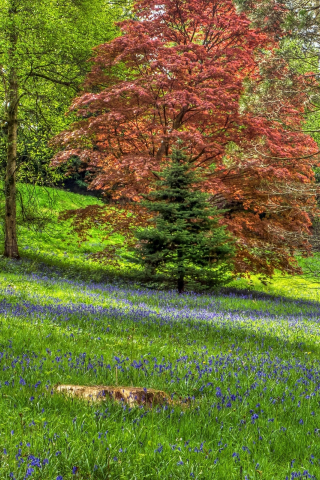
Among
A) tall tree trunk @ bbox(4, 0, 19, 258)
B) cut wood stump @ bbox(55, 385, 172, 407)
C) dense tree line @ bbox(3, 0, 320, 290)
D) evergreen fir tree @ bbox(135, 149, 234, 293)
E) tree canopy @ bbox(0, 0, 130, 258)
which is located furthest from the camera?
tall tree trunk @ bbox(4, 0, 19, 258)

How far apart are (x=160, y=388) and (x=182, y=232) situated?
840cm

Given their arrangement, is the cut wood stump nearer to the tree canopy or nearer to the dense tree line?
the dense tree line

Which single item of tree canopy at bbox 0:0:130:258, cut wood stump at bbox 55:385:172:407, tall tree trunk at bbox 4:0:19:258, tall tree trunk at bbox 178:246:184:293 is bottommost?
tall tree trunk at bbox 178:246:184:293

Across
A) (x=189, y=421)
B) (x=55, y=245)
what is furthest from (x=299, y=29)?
(x=55, y=245)

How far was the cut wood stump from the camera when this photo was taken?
3676 mm

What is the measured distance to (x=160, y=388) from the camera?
4188 mm

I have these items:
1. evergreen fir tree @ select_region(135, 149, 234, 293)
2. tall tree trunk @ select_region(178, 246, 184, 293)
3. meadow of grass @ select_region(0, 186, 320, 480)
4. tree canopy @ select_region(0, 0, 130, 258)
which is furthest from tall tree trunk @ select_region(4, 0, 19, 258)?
meadow of grass @ select_region(0, 186, 320, 480)

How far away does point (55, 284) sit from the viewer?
1147 centimetres

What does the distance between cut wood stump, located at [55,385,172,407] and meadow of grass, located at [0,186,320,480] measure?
10 cm

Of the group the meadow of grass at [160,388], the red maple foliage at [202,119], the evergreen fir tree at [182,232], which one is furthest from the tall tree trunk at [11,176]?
the meadow of grass at [160,388]

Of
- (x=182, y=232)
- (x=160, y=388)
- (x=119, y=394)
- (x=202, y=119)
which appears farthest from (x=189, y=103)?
(x=119, y=394)

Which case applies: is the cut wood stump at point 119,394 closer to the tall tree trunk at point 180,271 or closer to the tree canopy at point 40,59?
the tall tree trunk at point 180,271

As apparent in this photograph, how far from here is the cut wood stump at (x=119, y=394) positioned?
12.1 feet

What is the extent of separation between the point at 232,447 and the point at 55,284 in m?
9.06
